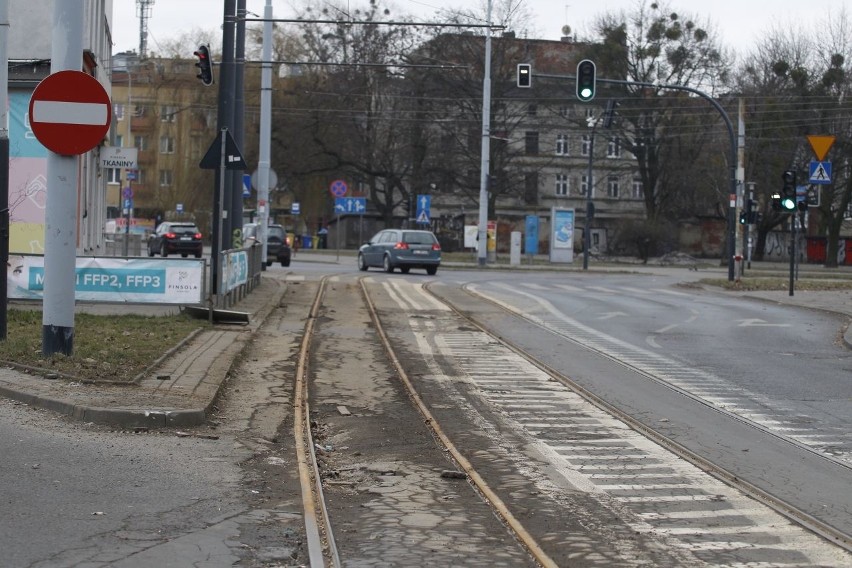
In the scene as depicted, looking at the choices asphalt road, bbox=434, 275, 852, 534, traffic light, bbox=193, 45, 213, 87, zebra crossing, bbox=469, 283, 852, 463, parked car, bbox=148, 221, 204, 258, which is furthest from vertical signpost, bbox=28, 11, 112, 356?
parked car, bbox=148, 221, 204, 258

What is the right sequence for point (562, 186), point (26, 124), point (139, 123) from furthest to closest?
point (562, 186) → point (139, 123) → point (26, 124)

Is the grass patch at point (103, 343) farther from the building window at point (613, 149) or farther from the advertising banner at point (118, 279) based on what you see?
the building window at point (613, 149)

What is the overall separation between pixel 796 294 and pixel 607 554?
1157 inches

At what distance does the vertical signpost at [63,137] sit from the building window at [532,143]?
61214 mm

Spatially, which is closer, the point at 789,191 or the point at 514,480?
the point at 514,480

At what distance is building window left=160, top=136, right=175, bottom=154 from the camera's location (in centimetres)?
6792

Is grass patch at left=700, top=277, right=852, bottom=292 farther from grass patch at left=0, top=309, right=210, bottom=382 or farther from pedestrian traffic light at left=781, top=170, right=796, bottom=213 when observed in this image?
grass patch at left=0, top=309, right=210, bottom=382

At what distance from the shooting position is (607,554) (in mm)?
6273

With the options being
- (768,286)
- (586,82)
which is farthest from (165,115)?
(586,82)

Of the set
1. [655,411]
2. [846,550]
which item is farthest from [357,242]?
[846,550]

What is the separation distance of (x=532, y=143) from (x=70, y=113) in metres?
64.0

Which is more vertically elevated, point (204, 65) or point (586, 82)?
point (586, 82)

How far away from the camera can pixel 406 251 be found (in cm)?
4056

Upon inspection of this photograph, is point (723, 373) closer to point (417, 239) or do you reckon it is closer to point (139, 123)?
point (417, 239)
